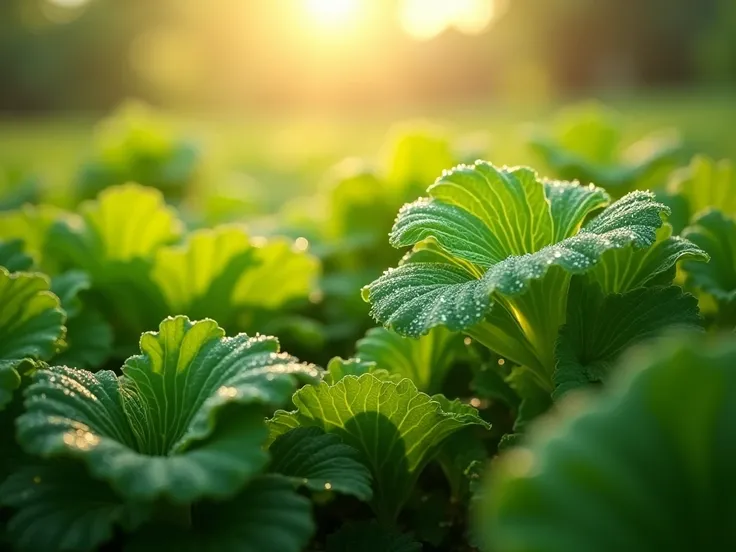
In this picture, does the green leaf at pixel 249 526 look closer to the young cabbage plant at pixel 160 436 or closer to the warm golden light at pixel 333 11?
the young cabbage plant at pixel 160 436

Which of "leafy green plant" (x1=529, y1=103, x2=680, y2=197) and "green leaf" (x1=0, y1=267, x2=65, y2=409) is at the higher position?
"leafy green plant" (x1=529, y1=103, x2=680, y2=197)

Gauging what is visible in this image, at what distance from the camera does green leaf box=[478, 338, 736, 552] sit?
2.37 ft

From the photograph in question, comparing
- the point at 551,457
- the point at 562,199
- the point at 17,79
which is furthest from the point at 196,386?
the point at 17,79

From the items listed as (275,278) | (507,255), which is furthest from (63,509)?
(275,278)

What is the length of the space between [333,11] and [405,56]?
12.7 ft

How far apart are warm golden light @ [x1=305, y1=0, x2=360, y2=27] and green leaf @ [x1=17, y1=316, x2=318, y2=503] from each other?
46.0 feet

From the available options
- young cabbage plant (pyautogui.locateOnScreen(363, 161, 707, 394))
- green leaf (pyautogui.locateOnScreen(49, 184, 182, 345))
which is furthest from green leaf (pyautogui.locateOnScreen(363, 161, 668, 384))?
green leaf (pyautogui.locateOnScreen(49, 184, 182, 345))

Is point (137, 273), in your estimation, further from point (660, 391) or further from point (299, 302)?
point (660, 391)

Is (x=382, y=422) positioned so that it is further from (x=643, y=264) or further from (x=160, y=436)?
(x=643, y=264)

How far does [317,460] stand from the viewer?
1.21m

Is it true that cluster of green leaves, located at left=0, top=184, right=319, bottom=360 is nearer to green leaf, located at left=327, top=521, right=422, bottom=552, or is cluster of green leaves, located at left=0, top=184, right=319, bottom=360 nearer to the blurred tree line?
green leaf, located at left=327, top=521, right=422, bottom=552

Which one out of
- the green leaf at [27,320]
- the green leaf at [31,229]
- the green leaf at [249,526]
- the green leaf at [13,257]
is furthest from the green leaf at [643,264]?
the green leaf at [31,229]

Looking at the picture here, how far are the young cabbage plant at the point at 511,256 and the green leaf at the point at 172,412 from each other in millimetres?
237

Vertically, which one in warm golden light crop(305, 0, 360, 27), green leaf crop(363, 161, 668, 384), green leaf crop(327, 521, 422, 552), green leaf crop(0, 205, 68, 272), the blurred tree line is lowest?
green leaf crop(327, 521, 422, 552)
